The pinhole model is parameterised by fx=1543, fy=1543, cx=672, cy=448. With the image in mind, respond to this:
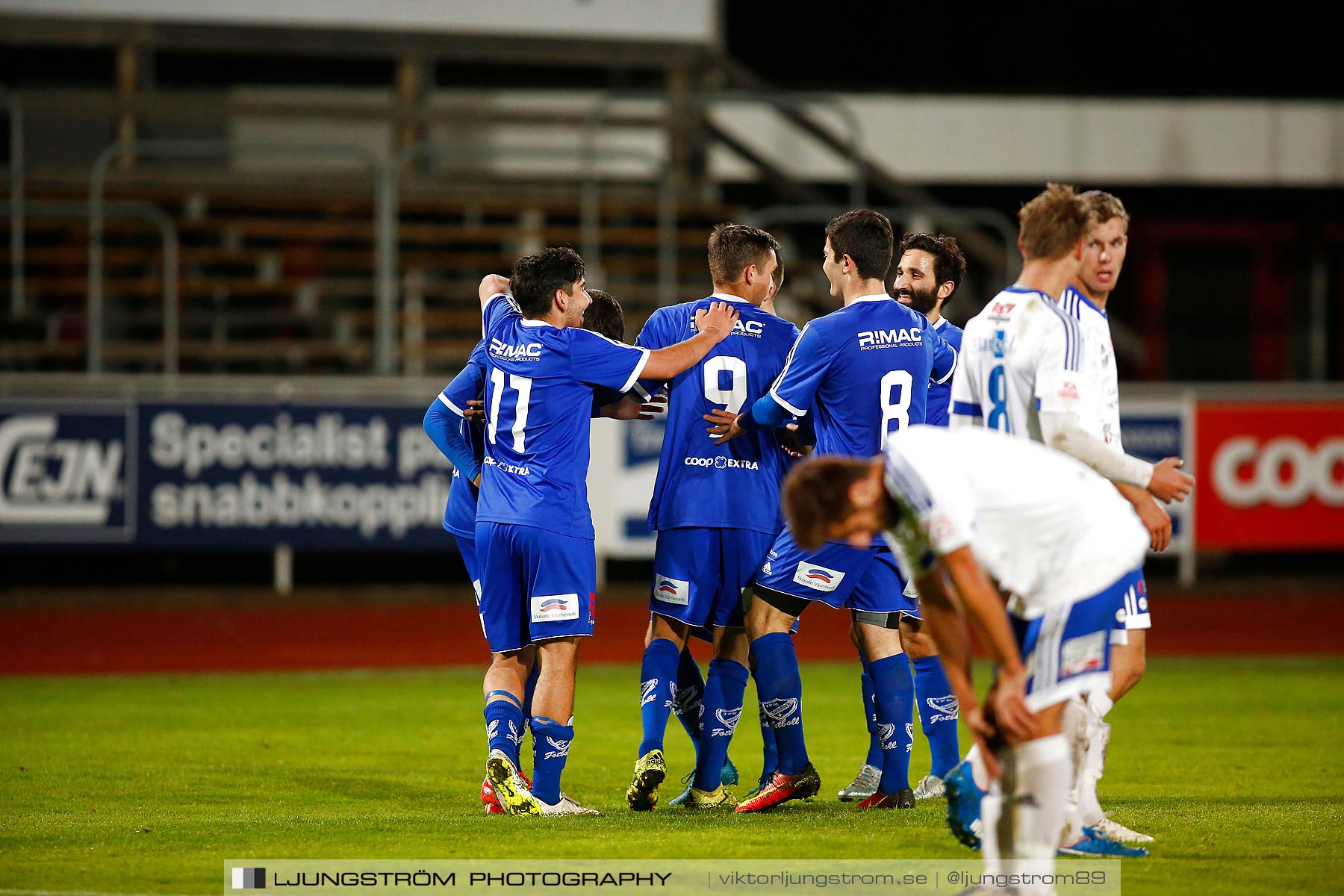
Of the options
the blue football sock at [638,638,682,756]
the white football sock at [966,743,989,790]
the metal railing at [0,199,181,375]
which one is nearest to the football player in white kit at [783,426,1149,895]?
the white football sock at [966,743,989,790]

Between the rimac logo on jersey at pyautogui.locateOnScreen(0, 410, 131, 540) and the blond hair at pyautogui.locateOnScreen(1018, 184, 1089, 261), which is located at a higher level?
the blond hair at pyautogui.locateOnScreen(1018, 184, 1089, 261)

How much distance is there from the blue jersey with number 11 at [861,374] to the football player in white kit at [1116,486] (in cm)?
86

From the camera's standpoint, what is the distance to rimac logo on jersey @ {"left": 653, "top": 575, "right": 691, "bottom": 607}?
6.88m

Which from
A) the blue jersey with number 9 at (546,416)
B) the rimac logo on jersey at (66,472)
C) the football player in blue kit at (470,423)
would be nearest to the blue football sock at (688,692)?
the football player in blue kit at (470,423)

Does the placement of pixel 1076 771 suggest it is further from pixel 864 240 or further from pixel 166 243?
pixel 166 243

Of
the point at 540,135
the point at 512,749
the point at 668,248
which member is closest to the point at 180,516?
the point at 668,248

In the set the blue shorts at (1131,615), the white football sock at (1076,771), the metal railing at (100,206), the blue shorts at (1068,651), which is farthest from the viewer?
the metal railing at (100,206)

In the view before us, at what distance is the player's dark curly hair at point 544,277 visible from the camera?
681 centimetres

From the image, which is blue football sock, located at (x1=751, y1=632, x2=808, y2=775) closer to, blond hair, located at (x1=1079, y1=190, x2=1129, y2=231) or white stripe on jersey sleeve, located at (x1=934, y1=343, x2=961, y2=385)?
white stripe on jersey sleeve, located at (x1=934, y1=343, x2=961, y2=385)

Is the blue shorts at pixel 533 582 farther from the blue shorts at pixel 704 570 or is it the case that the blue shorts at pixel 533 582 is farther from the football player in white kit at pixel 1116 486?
the football player in white kit at pixel 1116 486

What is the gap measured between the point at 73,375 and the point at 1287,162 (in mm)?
17229

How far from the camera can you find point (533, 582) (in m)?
6.69

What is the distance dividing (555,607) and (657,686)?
23.4 inches

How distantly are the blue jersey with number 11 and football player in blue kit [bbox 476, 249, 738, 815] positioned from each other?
0.40 m
